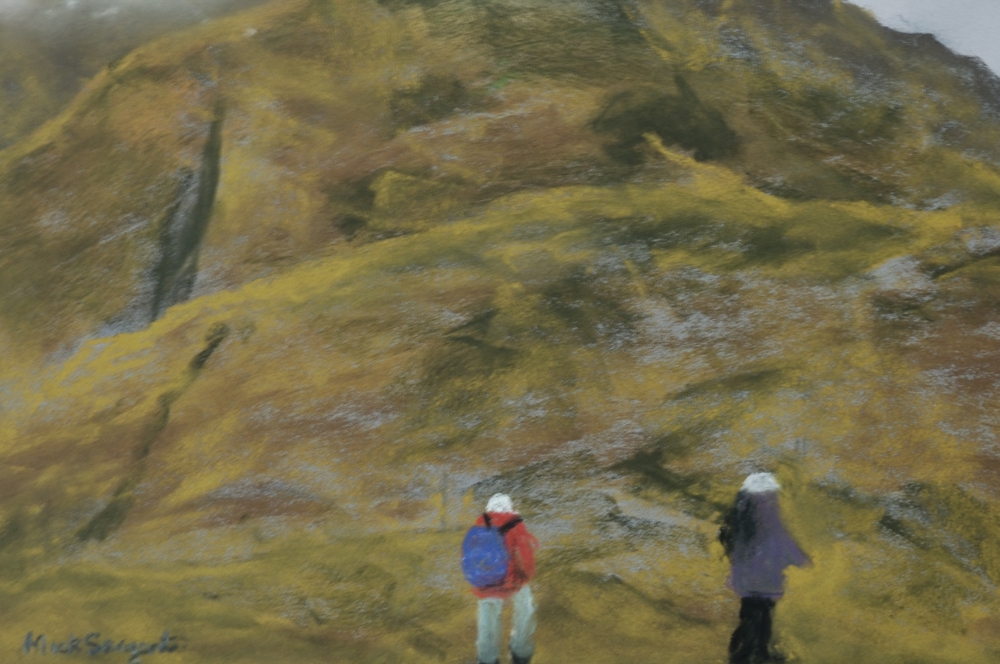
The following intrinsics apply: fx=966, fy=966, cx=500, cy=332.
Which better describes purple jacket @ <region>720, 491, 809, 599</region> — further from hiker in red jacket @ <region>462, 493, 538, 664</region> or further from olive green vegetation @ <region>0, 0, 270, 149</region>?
olive green vegetation @ <region>0, 0, 270, 149</region>

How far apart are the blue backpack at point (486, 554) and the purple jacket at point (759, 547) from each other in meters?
0.49

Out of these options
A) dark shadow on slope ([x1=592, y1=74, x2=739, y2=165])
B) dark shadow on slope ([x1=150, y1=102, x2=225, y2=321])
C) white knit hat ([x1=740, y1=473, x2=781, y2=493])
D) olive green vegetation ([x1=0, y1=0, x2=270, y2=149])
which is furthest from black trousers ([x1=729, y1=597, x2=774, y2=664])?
olive green vegetation ([x1=0, y1=0, x2=270, y2=149])

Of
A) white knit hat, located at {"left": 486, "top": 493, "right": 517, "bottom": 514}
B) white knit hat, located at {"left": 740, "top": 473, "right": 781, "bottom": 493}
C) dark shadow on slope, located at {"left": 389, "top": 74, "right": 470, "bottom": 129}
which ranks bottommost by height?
white knit hat, located at {"left": 486, "top": 493, "right": 517, "bottom": 514}

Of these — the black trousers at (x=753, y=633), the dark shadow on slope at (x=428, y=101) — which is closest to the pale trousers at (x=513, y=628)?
the black trousers at (x=753, y=633)

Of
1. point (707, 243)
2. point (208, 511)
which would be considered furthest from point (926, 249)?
point (208, 511)

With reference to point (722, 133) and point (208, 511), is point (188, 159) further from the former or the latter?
point (722, 133)

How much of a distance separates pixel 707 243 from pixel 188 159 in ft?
4.87

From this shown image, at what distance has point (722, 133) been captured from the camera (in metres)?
2.59

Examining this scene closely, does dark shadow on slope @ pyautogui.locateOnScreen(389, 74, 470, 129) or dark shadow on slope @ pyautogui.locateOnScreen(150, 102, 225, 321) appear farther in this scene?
dark shadow on slope @ pyautogui.locateOnScreen(389, 74, 470, 129)

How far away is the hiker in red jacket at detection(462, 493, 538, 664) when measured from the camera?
212 centimetres

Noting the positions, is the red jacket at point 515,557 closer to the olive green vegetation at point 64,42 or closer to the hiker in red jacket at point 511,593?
the hiker in red jacket at point 511,593

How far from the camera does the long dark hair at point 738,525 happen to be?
2.12 m
